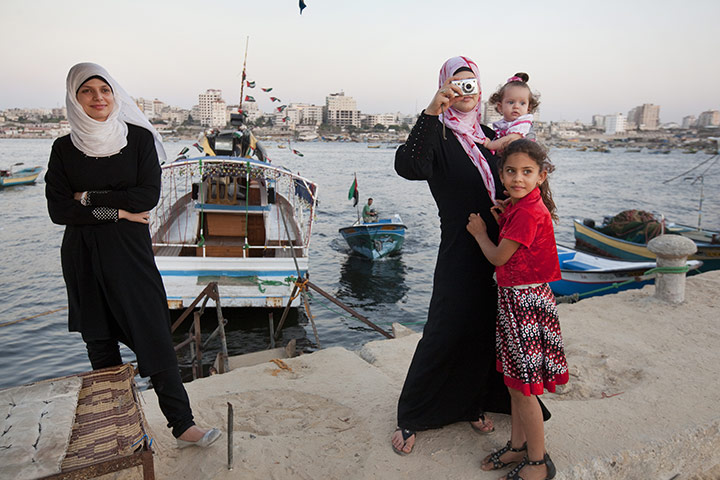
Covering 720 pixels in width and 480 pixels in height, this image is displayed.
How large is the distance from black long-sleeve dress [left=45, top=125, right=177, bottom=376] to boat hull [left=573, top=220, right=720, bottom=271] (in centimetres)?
1088

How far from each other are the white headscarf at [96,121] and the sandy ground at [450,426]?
1853 millimetres

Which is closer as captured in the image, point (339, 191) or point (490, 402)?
point (490, 402)

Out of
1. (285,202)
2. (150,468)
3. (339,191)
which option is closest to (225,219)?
(285,202)

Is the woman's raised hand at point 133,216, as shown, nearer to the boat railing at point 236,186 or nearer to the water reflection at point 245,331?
the boat railing at point 236,186

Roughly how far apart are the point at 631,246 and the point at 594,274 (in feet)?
13.7

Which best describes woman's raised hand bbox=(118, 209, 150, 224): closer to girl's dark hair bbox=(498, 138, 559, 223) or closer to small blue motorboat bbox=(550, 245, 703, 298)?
girl's dark hair bbox=(498, 138, 559, 223)

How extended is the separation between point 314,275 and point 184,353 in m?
6.16

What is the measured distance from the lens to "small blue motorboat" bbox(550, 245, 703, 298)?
10.1 metres

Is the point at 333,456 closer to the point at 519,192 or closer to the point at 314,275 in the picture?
the point at 519,192

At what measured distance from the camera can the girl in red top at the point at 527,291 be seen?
2490 mm

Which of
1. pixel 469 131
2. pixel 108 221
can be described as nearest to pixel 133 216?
pixel 108 221

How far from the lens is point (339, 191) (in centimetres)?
3581

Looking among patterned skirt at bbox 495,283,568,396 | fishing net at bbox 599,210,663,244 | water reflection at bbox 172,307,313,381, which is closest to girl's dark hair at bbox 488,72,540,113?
patterned skirt at bbox 495,283,568,396

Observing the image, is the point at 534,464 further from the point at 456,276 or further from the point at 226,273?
the point at 226,273
